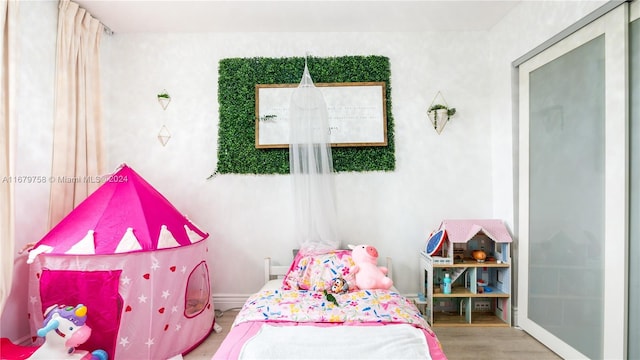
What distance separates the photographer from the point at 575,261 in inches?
91.8

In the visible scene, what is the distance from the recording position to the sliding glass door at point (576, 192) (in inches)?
79.9

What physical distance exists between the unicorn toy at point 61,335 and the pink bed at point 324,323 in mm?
943

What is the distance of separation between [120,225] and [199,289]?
86 centimetres

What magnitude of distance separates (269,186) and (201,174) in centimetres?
70

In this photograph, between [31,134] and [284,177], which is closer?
[31,134]

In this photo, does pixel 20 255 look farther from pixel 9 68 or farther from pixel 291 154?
pixel 291 154

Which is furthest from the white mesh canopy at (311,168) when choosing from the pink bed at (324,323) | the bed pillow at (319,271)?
the pink bed at (324,323)

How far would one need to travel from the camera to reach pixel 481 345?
258cm

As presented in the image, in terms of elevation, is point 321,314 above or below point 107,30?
below

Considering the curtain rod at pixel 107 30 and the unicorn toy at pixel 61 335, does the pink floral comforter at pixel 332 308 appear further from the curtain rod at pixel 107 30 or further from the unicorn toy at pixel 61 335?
the curtain rod at pixel 107 30

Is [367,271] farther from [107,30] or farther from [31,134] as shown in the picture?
[107,30]

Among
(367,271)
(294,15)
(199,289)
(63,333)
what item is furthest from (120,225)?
(294,15)

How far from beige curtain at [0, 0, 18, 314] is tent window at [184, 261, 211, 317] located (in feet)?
3.81

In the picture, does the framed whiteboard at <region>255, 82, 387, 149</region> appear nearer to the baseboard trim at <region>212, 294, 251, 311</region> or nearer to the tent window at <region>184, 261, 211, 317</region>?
the tent window at <region>184, 261, 211, 317</region>
